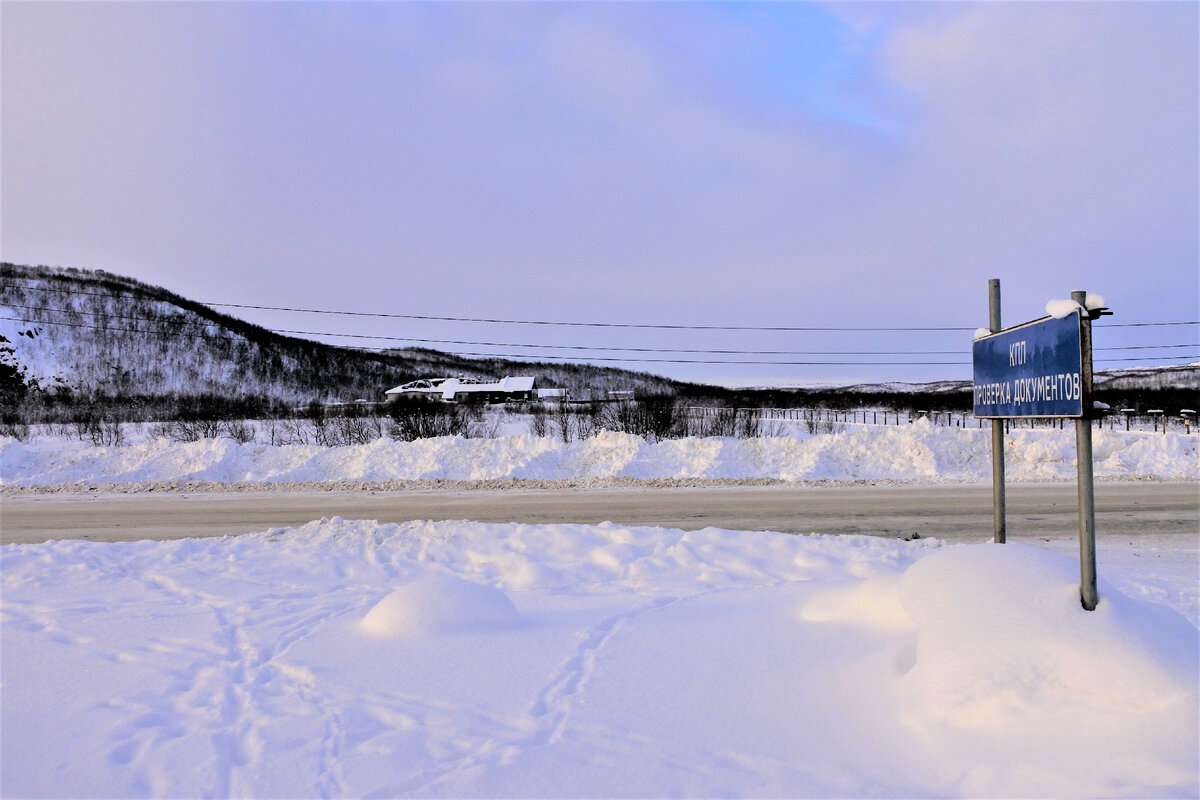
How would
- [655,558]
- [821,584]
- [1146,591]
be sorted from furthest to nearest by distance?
1. [655,558]
2. [1146,591]
3. [821,584]

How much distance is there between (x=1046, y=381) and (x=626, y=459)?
49.6ft

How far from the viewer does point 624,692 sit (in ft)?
12.2

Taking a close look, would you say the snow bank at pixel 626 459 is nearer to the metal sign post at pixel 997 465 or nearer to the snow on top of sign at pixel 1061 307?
the metal sign post at pixel 997 465

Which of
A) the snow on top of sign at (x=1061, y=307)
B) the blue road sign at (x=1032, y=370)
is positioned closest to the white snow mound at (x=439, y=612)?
the blue road sign at (x=1032, y=370)

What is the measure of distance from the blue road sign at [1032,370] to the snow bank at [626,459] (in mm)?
12397

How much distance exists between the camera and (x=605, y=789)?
2787 mm

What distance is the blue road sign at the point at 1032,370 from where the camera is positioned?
3.89 m

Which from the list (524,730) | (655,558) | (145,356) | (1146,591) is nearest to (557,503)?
(655,558)

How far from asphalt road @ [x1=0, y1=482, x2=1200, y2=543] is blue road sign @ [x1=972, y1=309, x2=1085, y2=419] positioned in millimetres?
5647

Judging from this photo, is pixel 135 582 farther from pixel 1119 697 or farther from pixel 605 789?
pixel 1119 697

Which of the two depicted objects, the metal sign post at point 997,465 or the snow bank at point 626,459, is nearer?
the metal sign post at point 997,465

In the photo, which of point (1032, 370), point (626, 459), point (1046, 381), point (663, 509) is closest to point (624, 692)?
point (1046, 381)

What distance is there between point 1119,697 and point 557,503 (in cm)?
1131

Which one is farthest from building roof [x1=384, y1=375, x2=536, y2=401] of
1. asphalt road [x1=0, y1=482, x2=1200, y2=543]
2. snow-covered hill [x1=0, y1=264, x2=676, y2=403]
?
asphalt road [x1=0, y1=482, x2=1200, y2=543]
